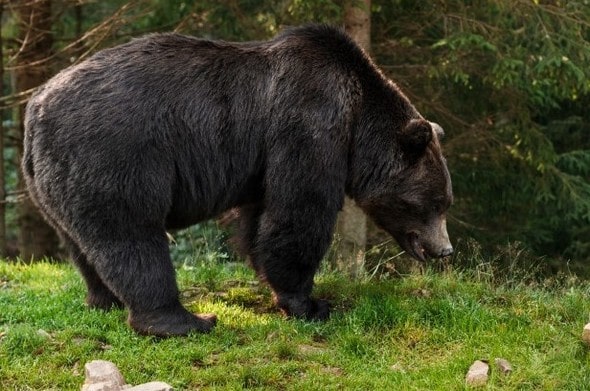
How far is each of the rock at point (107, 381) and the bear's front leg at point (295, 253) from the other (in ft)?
6.33

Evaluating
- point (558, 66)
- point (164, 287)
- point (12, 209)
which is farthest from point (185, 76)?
point (12, 209)

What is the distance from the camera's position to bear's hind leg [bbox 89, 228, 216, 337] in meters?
6.28

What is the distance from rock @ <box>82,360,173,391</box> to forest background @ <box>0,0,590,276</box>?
4.44 meters

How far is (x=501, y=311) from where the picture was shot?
6.80 m

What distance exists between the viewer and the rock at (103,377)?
5.08 meters

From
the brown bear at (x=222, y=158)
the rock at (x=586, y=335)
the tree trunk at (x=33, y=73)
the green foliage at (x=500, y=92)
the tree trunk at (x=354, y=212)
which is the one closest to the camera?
the rock at (x=586, y=335)

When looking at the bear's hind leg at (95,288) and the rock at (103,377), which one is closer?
the rock at (103,377)

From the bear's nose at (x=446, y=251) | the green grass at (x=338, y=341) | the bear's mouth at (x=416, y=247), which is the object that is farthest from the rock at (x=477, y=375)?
the bear's mouth at (x=416, y=247)

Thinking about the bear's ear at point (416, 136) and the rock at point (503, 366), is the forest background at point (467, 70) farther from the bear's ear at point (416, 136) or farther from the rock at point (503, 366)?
the rock at point (503, 366)

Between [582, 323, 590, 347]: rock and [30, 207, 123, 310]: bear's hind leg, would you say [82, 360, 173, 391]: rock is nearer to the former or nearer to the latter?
[30, 207, 123, 310]: bear's hind leg

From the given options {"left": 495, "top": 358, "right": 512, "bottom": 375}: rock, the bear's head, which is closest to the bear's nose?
the bear's head

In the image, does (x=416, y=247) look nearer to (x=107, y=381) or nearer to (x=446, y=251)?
(x=446, y=251)

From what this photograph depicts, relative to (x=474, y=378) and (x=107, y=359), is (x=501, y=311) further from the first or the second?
(x=107, y=359)

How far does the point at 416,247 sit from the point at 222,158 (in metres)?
1.90
